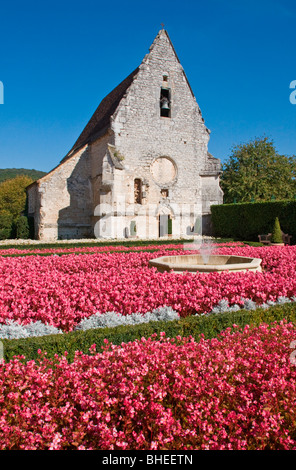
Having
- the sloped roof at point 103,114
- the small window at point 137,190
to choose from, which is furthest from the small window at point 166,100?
the small window at point 137,190

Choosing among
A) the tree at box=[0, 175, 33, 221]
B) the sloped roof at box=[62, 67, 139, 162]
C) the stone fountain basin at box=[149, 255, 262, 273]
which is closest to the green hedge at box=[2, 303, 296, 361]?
the stone fountain basin at box=[149, 255, 262, 273]

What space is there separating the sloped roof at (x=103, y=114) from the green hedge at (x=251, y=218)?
29.6 ft

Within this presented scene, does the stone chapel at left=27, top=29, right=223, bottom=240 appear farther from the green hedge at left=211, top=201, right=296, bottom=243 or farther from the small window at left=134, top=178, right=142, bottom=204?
the green hedge at left=211, top=201, right=296, bottom=243

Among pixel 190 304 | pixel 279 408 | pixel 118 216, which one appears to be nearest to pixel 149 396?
pixel 279 408

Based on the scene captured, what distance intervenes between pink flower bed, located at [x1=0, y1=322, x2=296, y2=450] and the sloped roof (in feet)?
62.9

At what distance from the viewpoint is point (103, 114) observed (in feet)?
80.4

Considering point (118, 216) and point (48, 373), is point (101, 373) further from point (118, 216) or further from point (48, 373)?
point (118, 216)

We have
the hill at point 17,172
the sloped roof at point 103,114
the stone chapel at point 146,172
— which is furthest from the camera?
the hill at point 17,172

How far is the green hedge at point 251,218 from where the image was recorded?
17.0 meters

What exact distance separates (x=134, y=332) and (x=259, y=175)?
35929 mm

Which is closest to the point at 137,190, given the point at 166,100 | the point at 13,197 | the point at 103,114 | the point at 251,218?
the point at 166,100

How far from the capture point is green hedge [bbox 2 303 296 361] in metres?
3.09

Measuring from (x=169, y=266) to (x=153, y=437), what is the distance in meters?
4.69

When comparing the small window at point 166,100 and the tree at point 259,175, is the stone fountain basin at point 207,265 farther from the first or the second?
the tree at point 259,175
